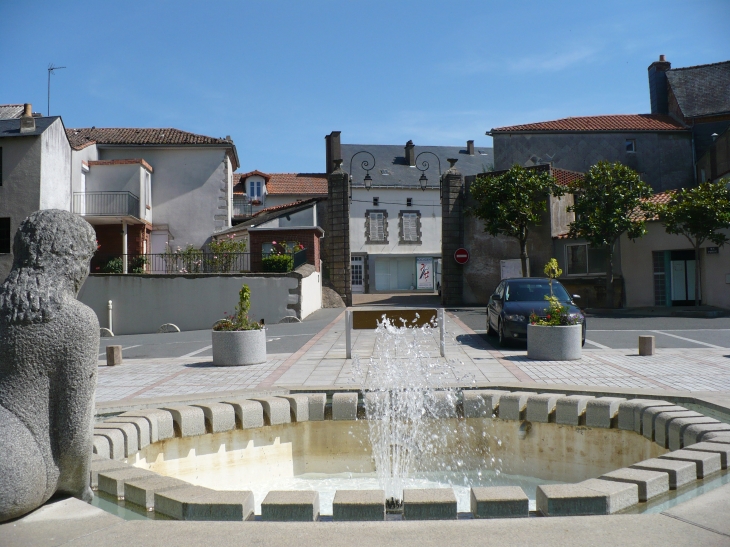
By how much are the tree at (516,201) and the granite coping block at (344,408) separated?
2192 centimetres

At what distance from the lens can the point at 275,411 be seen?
6766 millimetres

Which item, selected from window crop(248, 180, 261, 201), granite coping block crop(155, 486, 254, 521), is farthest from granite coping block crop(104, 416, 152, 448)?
window crop(248, 180, 261, 201)

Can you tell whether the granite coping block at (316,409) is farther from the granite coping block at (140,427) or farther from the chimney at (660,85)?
the chimney at (660,85)

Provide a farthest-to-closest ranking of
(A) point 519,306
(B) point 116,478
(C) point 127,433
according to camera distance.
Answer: (A) point 519,306
(C) point 127,433
(B) point 116,478

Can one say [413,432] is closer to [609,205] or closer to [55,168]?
[609,205]

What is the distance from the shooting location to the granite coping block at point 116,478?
4.45m

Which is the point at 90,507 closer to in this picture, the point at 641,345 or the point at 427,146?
the point at 641,345

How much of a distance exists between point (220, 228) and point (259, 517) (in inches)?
1219

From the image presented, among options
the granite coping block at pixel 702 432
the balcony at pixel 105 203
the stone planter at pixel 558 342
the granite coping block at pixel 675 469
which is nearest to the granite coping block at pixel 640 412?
the granite coping block at pixel 702 432

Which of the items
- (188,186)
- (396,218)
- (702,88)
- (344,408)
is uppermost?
(702,88)

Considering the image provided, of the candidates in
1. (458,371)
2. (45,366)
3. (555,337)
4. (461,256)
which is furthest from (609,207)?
(45,366)

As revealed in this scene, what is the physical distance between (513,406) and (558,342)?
5.49 m

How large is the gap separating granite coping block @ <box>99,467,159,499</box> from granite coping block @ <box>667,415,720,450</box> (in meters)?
4.11

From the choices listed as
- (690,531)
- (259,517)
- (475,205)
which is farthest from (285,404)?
(475,205)
